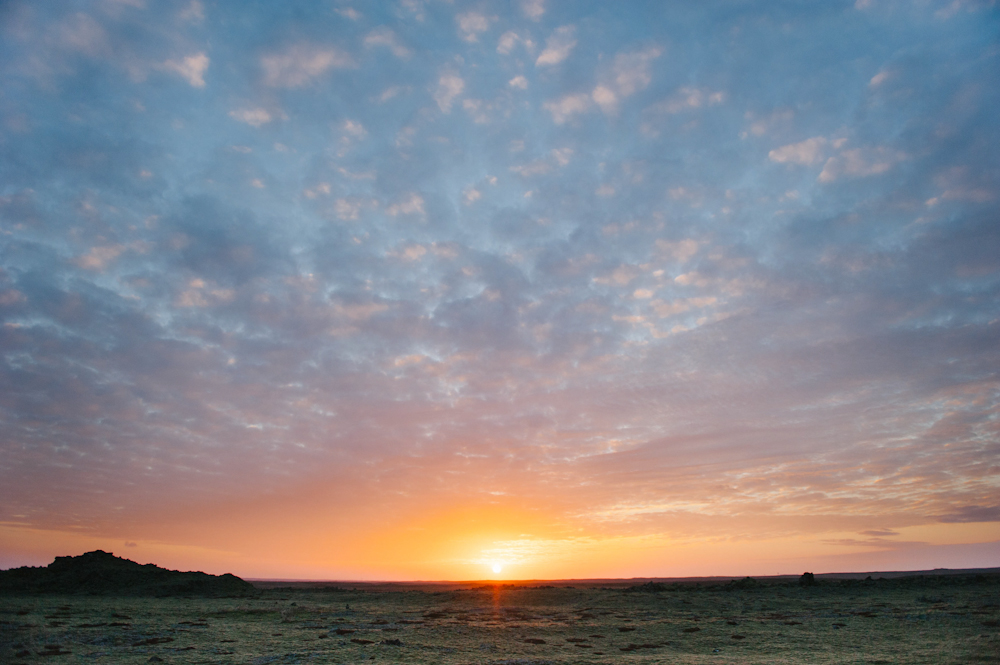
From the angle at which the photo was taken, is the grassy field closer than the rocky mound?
Yes

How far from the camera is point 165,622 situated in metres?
24.4

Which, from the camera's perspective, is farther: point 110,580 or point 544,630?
point 110,580

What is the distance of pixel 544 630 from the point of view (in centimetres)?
2306

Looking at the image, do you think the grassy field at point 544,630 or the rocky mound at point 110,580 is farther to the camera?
the rocky mound at point 110,580

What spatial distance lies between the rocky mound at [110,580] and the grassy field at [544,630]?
10.9 meters

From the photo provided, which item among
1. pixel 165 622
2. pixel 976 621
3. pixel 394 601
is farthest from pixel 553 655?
pixel 394 601

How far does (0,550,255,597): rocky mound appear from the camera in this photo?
1665 inches

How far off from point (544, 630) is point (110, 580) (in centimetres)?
4181

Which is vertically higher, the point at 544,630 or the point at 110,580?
the point at 544,630

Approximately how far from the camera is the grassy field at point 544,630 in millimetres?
15992

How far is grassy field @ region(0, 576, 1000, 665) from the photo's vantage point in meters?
16.0

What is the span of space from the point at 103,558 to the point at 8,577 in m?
6.61

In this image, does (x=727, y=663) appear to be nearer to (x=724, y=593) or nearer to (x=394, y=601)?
(x=724, y=593)

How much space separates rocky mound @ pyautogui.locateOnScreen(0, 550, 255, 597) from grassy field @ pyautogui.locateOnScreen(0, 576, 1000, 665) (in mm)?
10876
